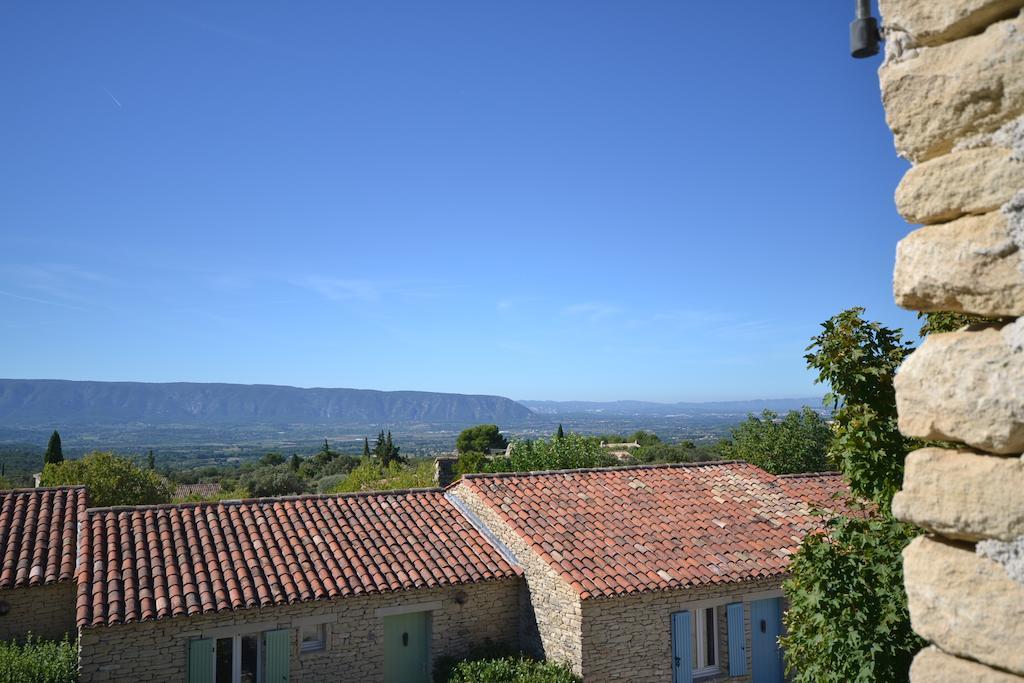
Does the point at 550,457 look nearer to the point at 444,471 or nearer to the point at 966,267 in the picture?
the point at 444,471

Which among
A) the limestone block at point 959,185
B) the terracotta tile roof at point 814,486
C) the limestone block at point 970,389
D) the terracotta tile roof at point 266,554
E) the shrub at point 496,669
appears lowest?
the shrub at point 496,669

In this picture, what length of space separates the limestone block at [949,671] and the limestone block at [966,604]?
3 centimetres

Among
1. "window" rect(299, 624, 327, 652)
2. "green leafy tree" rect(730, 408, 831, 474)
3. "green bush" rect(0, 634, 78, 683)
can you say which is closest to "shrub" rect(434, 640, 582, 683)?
"window" rect(299, 624, 327, 652)

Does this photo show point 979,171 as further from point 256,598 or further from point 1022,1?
point 256,598

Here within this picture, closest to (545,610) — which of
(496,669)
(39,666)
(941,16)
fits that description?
(496,669)

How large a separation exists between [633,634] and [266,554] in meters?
7.16

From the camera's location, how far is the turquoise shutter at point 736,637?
14.4 meters

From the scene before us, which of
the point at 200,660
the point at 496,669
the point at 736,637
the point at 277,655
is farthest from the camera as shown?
the point at 736,637

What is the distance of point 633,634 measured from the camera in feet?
44.3

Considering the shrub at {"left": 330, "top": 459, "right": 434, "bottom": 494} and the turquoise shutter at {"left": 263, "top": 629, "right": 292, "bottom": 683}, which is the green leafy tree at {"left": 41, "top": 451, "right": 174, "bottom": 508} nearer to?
the shrub at {"left": 330, "top": 459, "right": 434, "bottom": 494}

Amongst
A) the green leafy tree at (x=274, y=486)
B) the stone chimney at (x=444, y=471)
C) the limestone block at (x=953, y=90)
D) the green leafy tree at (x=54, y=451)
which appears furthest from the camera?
the green leafy tree at (x=274, y=486)

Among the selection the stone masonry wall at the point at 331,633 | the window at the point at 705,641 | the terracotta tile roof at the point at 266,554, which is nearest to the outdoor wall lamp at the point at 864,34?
the terracotta tile roof at the point at 266,554

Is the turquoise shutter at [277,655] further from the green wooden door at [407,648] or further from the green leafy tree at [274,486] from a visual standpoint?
the green leafy tree at [274,486]

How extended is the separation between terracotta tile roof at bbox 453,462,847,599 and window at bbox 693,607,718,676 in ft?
3.40
